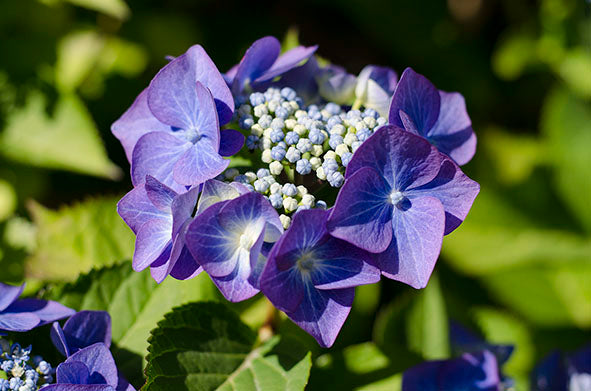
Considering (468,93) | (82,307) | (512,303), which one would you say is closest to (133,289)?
(82,307)

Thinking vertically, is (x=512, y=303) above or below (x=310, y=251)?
below

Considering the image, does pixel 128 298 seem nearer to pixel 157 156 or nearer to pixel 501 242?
pixel 157 156

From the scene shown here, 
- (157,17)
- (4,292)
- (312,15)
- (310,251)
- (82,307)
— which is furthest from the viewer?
(312,15)

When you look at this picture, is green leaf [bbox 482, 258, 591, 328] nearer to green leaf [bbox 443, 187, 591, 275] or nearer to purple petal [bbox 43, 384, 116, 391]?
green leaf [bbox 443, 187, 591, 275]

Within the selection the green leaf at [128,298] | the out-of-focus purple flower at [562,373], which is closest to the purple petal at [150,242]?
the green leaf at [128,298]

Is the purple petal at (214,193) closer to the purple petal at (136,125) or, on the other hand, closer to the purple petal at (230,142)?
the purple petal at (230,142)

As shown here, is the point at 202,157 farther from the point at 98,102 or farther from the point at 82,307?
the point at 98,102
